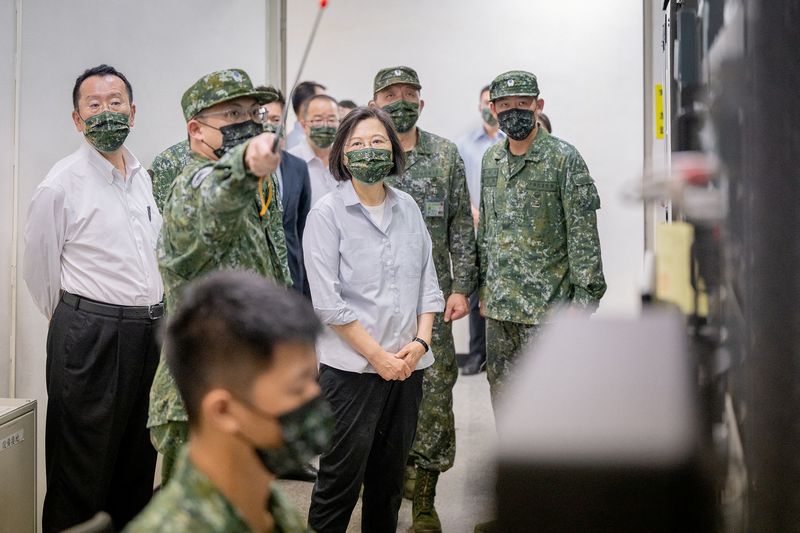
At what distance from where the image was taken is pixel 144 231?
275 cm

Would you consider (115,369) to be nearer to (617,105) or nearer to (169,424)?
(169,424)

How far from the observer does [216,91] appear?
196 cm

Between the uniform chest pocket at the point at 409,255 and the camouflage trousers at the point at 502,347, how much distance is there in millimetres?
686

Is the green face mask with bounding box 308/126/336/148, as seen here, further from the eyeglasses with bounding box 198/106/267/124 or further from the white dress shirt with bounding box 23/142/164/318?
the eyeglasses with bounding box 198/106/267/124

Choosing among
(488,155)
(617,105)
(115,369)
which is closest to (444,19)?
(617,105)

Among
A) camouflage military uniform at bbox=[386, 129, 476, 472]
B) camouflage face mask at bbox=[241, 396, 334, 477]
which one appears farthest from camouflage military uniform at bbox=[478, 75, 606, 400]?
camouflage face mask at bbox=[241, 396, 334, 477]

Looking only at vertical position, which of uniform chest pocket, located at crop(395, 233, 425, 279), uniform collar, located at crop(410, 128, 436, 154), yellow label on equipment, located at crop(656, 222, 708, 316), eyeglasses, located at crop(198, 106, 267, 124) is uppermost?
uniform collar, located at crop(410, 128, 436, 154)

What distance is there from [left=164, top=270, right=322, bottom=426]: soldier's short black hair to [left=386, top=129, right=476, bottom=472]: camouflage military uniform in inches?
79.2

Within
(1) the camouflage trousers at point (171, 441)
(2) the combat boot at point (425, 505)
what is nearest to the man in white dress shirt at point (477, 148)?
(2) the combat boot at point (425, 505)

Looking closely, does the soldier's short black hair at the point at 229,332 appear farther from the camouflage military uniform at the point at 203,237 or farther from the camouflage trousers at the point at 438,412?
the camouflage trousers at the point at 438,412

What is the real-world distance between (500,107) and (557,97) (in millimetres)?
2282

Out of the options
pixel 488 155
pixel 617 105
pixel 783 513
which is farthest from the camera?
pixel 617 105

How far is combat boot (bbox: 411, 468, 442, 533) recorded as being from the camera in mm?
3014

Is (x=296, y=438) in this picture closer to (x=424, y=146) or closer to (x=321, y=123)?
(x=424, y=146)
